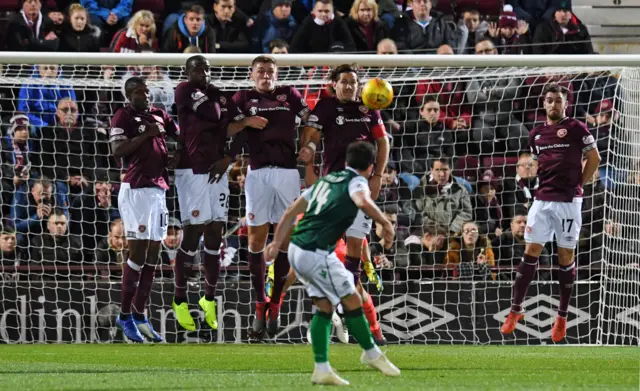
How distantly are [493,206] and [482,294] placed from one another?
1226mm

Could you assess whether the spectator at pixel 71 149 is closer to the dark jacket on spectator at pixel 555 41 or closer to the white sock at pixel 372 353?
the dark jacket on spectator at pixel 555 41

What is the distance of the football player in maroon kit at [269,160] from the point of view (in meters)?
10.7

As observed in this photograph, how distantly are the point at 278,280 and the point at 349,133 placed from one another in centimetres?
153

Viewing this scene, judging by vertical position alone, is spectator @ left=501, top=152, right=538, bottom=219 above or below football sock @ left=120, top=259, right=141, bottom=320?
above

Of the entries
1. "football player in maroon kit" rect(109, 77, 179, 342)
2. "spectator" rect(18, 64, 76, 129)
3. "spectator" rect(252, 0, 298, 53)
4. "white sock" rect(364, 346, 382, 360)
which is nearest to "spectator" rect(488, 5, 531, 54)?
"spectator" rect(252, 0, 298, 53)

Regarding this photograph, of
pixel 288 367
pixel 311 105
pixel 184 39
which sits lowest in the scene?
pixel 288 367

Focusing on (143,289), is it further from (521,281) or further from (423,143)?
(423,143)

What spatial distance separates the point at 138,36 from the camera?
47.3 ft

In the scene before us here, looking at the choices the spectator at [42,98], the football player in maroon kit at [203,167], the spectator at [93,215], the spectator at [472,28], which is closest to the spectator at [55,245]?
the spectator at [93,215]

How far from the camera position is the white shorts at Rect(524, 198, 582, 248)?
37.7 feet

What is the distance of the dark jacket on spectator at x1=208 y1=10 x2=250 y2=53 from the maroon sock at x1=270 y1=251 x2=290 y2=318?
17.0ft

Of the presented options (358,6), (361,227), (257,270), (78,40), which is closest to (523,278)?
(361,227)

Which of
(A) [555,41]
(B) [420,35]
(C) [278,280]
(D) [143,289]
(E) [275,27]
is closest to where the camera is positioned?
(C) [278,280]

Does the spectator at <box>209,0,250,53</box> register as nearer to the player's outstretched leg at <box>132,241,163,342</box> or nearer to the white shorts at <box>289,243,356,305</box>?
the player's outstretched leg at <box>132,241,163,342</box>
